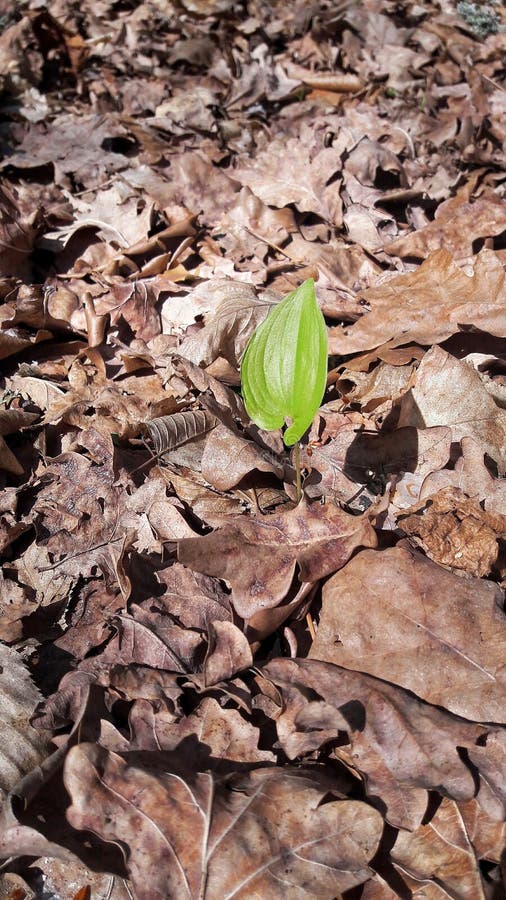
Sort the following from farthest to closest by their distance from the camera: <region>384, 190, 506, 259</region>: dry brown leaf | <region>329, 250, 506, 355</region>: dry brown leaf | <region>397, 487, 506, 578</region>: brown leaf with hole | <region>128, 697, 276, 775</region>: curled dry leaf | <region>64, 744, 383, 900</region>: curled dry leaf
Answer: <region>384, 190, 506, 259</region>: dry brown leaf → <region>329, 250, 506, 355</region>: dry brown leaf → <region>397, 487, 506, 578</region>: brown leaf with hole → <region>128, 697, 276, 775</region>: curled dry leaf → <region>64, 744, 383, 900</region>: curled dry leaf

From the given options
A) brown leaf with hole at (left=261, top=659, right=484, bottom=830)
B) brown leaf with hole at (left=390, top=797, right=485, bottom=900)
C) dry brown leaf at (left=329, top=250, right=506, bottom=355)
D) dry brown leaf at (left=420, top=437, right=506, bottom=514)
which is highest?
dry brown leaf at (left=329, top=250, right=506, bottom=355)

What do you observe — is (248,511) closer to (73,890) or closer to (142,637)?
(142,637)

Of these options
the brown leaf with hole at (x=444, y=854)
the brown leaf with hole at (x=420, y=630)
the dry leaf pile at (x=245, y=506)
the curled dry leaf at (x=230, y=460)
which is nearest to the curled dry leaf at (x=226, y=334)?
the dry leaf pile at (x=245, y=506)

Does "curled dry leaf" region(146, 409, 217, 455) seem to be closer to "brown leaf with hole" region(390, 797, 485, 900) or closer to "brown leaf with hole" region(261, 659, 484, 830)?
"brown leaf with hole" region(261, 659, 484, 830)

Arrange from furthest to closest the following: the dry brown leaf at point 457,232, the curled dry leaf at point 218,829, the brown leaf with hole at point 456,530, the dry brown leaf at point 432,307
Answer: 1. the dry brown leaf at point 457,232
2. the dry brown leaf at point 432,307
3. the brown leaf with hole at point 456,530
4. the curled dry leaf at point 218,829

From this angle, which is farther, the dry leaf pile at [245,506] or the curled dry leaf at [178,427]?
the curled dry leaf at [178,427]

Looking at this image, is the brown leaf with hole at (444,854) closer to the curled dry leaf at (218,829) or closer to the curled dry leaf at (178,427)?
the curled dry leaf at (218,829)

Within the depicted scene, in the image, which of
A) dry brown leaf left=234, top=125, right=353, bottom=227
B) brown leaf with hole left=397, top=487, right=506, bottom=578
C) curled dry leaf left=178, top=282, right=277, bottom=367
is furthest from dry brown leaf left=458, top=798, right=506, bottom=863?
Answer: dry brown leaf left=234, top=125, right=353, bottom=227

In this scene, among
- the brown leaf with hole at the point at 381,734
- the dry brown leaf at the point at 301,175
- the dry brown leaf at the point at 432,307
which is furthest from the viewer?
the dry brown leaf at the point at 301,175
